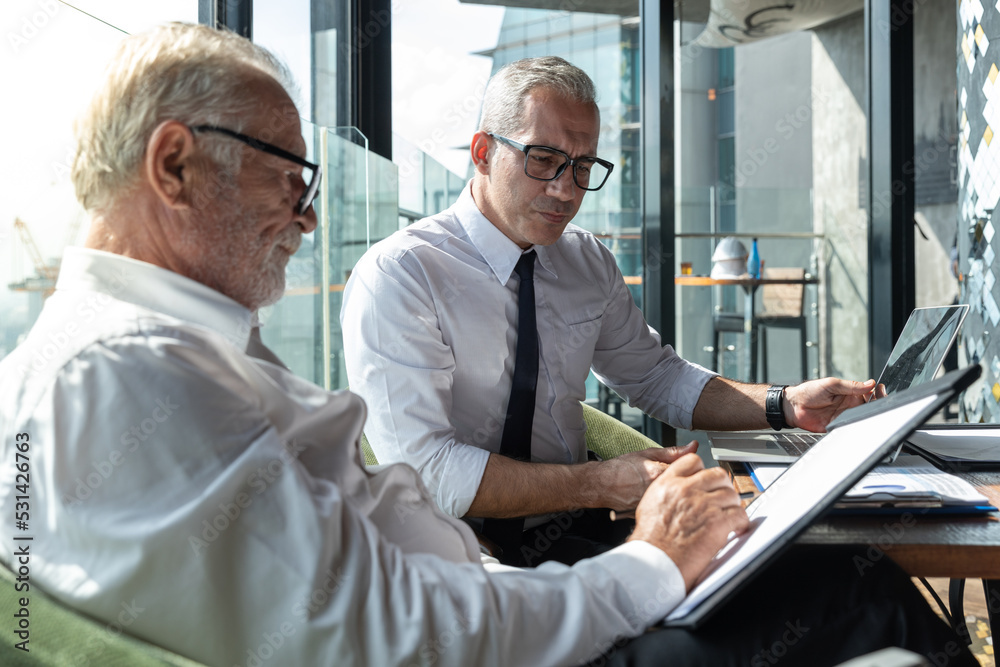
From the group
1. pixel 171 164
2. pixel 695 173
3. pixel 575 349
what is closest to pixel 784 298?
pixel 695 173

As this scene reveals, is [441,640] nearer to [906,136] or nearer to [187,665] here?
[187,665]

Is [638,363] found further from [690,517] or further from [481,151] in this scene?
[690,517]

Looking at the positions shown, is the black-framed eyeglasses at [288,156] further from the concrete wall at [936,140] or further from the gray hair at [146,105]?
the concrete wall at [936,140]

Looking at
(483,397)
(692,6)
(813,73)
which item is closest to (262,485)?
(483,397)

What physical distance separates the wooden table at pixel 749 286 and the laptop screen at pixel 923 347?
2.92 meters

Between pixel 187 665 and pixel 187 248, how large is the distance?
472 mm

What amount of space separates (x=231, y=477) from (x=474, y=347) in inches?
38.3

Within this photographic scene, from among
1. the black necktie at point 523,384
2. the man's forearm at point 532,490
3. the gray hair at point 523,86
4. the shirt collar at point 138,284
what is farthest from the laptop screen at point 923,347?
the shirt collar at point 138,284

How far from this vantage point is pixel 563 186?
5.62 ft

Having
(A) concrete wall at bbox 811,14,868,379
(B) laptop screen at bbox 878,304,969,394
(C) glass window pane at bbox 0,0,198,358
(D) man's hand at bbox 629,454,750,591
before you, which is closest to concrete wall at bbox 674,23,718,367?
(A) concrete wall at bbox 811,14,868,379

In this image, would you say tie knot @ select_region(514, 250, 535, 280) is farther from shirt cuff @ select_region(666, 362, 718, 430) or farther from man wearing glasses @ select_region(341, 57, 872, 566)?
shirt cuff @ select_region(666, 362, 718, 430)

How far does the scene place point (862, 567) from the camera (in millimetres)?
860

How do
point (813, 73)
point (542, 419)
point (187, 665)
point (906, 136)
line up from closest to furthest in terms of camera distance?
point (187, 665), point (542, 419), point (906, 136), point (813, 73)

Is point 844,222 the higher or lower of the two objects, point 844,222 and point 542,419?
the higher
